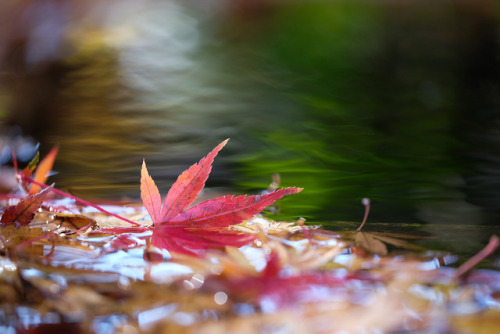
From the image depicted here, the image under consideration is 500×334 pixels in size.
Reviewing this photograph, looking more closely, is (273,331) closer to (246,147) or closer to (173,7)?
(246,147)

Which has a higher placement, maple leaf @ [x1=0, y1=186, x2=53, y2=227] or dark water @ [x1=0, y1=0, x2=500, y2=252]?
maple leaf @ [x1=0, y1=186, x2=53, y2=227]

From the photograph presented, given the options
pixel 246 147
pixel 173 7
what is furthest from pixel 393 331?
pixel 173 7

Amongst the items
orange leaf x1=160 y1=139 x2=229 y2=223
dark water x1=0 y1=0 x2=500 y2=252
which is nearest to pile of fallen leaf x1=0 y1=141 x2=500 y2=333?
orange leaf x1=160 y1=139 x2=229 y2=223

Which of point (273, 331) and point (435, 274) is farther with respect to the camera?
point (435, 274)

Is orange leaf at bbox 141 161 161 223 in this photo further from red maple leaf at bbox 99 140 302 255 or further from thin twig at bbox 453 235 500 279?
thin twig at bbox 453 235 500 279

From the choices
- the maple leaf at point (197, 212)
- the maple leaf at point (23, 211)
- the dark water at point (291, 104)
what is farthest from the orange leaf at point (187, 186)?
the dark water at point (291, 104)

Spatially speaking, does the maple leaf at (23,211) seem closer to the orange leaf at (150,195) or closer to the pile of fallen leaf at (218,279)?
the pile of fallen leaf at (218,279)
